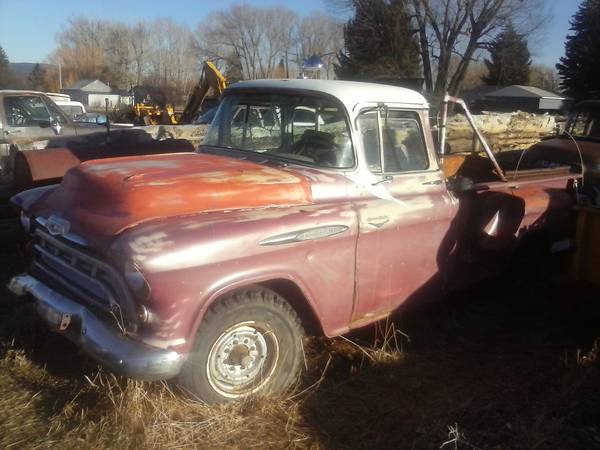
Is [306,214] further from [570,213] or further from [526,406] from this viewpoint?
[570,213]

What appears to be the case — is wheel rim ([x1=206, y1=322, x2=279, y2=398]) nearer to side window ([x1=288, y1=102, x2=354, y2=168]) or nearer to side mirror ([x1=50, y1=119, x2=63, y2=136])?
side window ([x1=288, y1=102, x2=354, y2=168])

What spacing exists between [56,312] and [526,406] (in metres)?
2.73

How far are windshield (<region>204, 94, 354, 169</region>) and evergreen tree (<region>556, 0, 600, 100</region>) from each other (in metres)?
37.5

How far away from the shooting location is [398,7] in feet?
117

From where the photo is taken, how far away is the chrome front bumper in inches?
114

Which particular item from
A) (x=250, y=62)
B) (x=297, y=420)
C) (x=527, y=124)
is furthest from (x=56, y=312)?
(x=250, y=62)

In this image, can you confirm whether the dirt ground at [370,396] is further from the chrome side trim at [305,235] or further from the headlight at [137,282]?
the chrome side trim at [305,235]

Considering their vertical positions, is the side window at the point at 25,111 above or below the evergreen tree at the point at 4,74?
below

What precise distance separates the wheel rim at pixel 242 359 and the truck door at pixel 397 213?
0.71m

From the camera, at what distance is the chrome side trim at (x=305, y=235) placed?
10.7 feet

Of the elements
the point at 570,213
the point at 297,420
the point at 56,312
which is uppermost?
the point at 570,213

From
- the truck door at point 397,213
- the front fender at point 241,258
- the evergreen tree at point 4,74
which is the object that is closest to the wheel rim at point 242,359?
the front fender at point 241,258

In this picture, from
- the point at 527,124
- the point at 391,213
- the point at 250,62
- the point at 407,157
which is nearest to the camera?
the point at 391,213

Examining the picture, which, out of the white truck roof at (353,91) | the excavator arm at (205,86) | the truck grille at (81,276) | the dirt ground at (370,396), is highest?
the excavator arm at (205,86)
